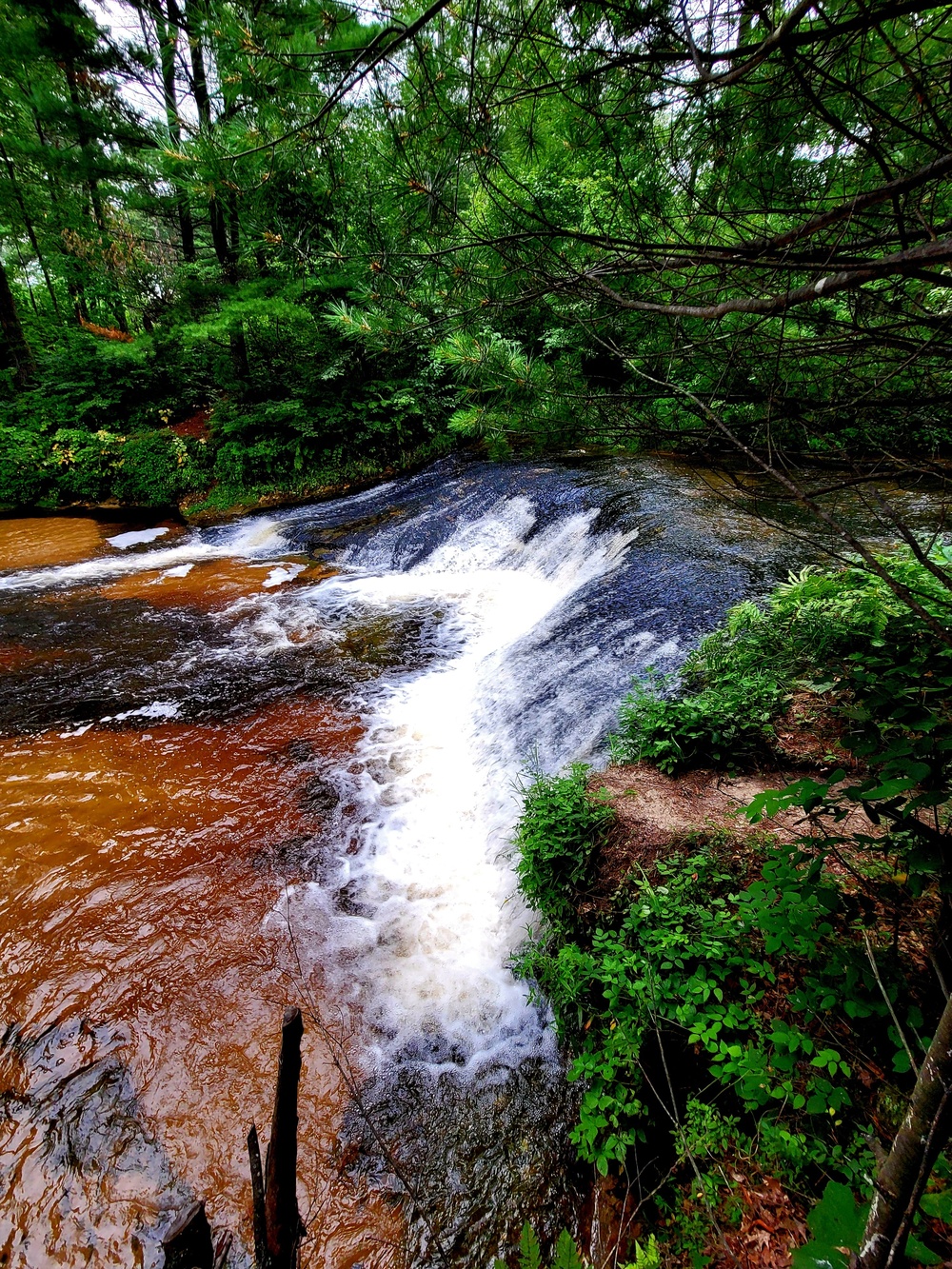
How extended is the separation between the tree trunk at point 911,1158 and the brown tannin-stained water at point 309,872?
86.3 inches

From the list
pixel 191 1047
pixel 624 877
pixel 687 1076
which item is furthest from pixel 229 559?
pixel 687 1076

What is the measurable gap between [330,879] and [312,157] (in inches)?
170

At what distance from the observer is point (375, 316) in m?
2.52

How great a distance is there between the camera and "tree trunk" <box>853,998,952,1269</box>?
757 millimetres

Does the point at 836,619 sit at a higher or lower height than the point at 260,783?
→ higher

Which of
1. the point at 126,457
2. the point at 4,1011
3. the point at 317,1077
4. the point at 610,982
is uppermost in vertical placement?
the point at 126,457

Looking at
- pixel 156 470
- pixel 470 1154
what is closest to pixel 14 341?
pixel 156 470

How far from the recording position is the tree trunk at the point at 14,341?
12.5 meters

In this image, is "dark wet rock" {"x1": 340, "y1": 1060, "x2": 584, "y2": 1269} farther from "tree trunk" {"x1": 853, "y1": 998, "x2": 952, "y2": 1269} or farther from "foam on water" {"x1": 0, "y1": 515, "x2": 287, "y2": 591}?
"foam on water" {"x1": 0, "y1": 515, "x2": 287, "y2": 591}

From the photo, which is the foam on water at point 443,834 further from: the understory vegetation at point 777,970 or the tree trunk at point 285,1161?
the tree trunk at point 285,1161

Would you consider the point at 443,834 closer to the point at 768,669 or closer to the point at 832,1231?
the point at 768,669

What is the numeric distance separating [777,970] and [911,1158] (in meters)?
1.84

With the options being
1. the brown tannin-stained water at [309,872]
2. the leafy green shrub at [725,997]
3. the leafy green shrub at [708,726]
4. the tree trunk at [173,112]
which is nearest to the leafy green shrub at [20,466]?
the brown tannin-stained water at [309,872]

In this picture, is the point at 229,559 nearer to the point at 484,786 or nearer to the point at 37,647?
the point at 37,647
